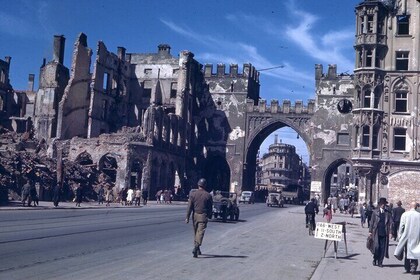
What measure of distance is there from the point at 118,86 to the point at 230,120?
14.0 metres

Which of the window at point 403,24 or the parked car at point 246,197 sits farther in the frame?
the parked car at point 246,197

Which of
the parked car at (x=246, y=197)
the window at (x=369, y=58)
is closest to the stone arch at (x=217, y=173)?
the parked car at (x=246, y=197)

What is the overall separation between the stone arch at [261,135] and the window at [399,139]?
22991 millimetres

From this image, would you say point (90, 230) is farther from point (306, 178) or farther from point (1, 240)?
point (306, 178)

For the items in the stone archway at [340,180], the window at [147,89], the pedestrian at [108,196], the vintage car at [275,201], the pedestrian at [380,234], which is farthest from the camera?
the window at [147,89]

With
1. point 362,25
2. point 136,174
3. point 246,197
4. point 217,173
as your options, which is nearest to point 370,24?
point 362,25

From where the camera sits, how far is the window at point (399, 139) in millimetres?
39344

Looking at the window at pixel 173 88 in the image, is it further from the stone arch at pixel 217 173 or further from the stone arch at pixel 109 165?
the stone arch at pixel 109 165

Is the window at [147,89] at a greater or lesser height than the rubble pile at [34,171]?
greater

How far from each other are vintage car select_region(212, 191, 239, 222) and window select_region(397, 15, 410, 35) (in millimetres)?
20740

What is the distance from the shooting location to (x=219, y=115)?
215 feet

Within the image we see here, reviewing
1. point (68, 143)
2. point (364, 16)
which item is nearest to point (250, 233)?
point (364, 16)

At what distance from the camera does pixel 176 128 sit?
2277 inches

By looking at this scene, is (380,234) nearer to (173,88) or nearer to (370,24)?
(370,24)
